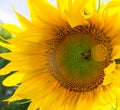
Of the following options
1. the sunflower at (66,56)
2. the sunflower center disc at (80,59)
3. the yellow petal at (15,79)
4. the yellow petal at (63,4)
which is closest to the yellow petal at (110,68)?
the sunflower at (66,56)

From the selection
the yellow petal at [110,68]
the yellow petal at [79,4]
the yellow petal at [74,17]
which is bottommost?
the yellow petal at [110,68]

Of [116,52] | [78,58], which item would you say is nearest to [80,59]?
[78,58]

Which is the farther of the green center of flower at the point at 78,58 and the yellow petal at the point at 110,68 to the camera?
the green center of flower at the point at 78,58

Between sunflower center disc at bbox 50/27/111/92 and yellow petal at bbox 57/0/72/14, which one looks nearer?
yellow petal at bbox 57/0/72/14

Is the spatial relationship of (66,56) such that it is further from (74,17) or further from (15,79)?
(74,17)

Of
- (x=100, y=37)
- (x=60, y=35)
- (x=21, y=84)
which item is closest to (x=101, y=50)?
(x=100, y=37)

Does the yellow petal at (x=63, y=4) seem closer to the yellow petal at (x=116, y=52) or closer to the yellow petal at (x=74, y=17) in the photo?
the yellow petal at (x=74, y=17)

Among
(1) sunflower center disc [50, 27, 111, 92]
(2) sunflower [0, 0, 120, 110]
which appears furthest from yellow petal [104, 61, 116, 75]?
(1) sunflower center disc [50, 27, 111, 92]

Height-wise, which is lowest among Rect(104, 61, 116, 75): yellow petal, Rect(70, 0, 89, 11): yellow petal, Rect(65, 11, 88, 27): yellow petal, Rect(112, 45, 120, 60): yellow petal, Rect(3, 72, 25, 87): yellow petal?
Rect(3, 72, 25, 87): yellow petal

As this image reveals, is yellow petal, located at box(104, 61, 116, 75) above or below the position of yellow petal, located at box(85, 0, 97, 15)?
below

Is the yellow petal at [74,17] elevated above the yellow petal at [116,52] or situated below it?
above

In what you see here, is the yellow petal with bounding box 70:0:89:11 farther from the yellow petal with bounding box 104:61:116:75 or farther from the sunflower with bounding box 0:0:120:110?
the yellow petal with bounding box 104:61:116:75
